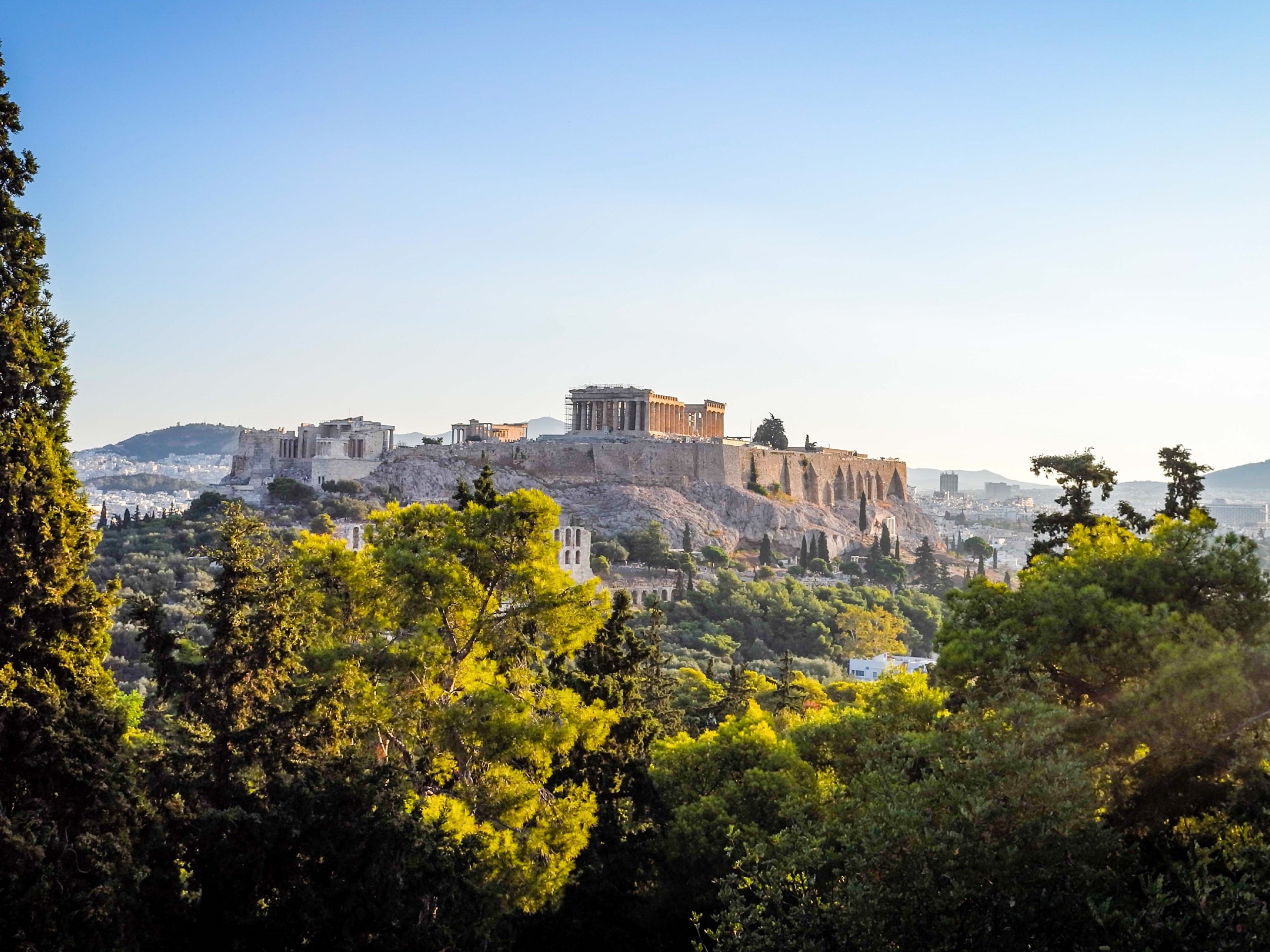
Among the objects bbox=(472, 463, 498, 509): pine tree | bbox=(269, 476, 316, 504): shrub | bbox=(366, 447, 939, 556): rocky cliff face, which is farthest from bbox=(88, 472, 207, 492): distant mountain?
bbox=(472, 463, 498, 509): pine tree

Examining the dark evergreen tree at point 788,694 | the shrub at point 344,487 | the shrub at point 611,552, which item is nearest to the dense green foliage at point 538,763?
the dark evergreen tree at point 788,694

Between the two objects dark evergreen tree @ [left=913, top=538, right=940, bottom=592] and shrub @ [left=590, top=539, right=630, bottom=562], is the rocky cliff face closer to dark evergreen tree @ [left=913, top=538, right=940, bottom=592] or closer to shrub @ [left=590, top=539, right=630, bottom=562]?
shrub @ [left=590, top=539, right=630, bottom=562]

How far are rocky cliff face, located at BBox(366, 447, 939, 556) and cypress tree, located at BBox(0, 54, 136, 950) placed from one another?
2407 inches

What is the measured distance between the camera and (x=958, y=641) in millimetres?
15250

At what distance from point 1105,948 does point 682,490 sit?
7520 cm

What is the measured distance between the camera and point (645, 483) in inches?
3351

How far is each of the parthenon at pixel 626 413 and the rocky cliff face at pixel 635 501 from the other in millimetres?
7119

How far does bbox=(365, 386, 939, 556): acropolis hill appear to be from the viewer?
8069 cm

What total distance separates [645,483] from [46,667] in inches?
2842

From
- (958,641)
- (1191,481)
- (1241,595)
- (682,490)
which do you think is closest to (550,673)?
(958,641)

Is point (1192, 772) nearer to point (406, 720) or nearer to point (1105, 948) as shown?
point (1105, 948)

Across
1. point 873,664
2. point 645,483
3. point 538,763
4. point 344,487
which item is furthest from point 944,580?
point 538,763

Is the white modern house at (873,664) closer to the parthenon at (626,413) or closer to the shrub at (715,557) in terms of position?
the shrub at (715,557)

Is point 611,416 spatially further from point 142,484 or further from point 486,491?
point 142,484
